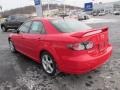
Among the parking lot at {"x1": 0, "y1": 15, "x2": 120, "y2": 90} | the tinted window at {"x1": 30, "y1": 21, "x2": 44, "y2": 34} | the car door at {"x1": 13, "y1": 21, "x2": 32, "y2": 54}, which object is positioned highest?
the tinted window at {"x1": 30, "y1": 21, "x2": 44, "y2": 34}

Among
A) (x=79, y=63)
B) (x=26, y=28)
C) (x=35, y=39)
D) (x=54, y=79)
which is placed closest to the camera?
(x=79, y=63)

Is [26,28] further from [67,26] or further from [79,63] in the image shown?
[79,63]

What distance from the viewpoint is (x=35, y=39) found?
5918 mm

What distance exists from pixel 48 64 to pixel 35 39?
0.83 m

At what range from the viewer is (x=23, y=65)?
6.75 meters

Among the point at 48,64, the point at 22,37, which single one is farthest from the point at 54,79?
the point at 22,37

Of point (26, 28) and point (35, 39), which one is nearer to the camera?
point (35, 39)

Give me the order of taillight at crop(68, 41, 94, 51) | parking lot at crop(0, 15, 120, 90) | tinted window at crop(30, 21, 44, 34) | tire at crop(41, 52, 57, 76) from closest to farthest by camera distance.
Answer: taillight at crop(68, 41, 94, 51) < parking lot at crop(0, 15, 120, 90) < tire at crop(41, 52, 57, 76) < tinted window at crop(30, 21, 44, 34)

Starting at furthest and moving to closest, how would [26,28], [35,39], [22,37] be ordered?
1. [22,37]
2. [26,28]
3. [35,39]

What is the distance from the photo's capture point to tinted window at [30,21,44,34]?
5831 mm

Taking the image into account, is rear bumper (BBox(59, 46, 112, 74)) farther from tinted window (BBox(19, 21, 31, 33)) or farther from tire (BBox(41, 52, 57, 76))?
tinted window (BBox(19, 21, 31, 33))

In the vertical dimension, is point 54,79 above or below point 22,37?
below

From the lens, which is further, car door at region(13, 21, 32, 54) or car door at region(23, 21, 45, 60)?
car door at region(13, 21, 32, 54)

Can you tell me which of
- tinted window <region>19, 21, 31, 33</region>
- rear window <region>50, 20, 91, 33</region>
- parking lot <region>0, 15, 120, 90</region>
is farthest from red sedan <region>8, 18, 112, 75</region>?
parking lot <region>0, 15, 120, 90</region>
